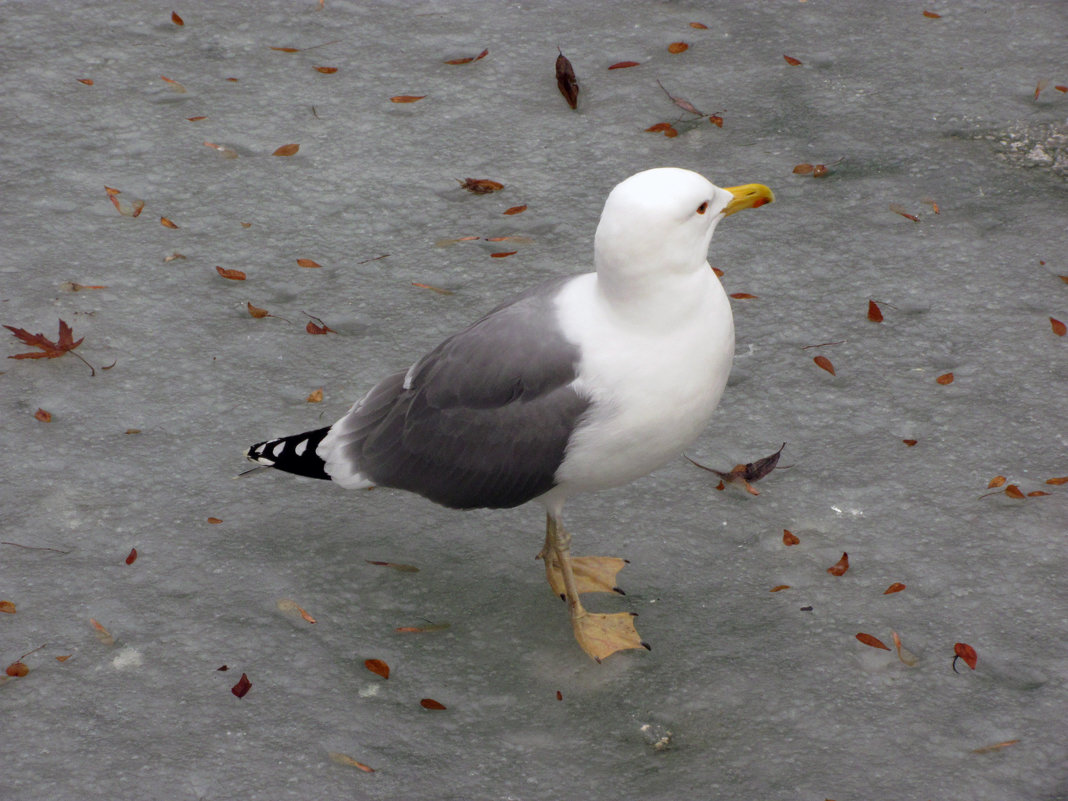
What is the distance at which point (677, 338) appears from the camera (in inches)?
123

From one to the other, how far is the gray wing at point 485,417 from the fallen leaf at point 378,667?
522 mm

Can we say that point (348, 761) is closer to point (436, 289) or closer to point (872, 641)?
point (872, 641)

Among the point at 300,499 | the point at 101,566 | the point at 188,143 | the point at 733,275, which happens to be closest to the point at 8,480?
the point at 101,566

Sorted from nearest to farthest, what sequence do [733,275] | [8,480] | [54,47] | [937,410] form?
[8,480]
[937,410]
[733,275]
[54,47]

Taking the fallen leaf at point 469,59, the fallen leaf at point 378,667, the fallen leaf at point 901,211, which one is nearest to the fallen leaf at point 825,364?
the fallen leaf at point 901,211

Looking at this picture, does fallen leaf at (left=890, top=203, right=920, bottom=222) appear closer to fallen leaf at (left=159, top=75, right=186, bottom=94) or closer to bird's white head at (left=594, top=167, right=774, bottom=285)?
bird's white head at (left=594, top=167, right=774, bottom=285)

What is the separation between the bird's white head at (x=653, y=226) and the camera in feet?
9.84

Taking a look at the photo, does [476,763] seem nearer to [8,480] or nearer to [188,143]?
[8,480]

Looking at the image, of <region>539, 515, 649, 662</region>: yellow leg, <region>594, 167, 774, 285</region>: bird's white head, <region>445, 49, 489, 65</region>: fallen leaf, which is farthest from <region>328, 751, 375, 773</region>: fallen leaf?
<region>445, 49, 489, 65</region>: fallen leaf

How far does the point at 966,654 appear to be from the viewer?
3.34 m

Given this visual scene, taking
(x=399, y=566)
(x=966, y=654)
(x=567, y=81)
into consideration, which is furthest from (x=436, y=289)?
(x=966, y=654)

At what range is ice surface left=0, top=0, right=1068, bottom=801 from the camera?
126 inches

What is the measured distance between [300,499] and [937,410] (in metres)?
2.39

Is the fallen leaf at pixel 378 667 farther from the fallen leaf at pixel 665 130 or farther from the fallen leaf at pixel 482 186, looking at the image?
the fallen leaf at pixel 665 130
